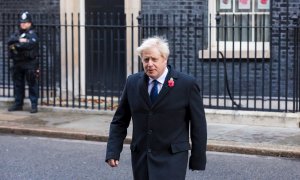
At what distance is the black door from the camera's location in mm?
13086

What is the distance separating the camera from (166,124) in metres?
4.88

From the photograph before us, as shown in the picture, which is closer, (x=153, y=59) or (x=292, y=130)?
(x=153, y=59)

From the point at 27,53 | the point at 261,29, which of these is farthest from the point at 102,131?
the point at 261,29

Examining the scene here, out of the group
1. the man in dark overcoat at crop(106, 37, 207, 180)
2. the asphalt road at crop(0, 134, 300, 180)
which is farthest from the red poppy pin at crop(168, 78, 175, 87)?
the asphalt road at crop(0, 134, 300, 180)

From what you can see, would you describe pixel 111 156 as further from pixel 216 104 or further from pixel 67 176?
pixel 216 104

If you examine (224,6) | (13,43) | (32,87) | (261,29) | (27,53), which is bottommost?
(32,87)

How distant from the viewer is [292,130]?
1076 centimetres

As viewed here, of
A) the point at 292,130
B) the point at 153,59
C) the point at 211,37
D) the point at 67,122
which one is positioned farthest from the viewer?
the point at 211,37

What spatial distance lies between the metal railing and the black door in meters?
0.02

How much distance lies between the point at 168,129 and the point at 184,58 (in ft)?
26.5

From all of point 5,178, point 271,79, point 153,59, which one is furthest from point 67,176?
point 271,79

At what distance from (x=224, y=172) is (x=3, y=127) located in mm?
4483

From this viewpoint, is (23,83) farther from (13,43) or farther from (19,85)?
(13,43)

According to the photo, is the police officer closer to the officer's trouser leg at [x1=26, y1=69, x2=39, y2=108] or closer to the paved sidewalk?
the officer's trouser leg at [x1=26, y1=69, x2=39, y2=108]
